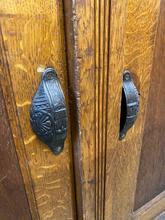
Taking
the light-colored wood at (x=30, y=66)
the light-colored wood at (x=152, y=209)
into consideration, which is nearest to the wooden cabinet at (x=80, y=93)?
the light-colored wood at (x=30, y=66)

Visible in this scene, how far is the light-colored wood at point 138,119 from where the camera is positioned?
0.38m

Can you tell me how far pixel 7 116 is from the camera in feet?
1.18

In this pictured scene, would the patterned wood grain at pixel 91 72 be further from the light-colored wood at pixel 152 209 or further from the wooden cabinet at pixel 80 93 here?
the light-colored wood at pixel 152 209

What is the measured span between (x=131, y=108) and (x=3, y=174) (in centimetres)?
26

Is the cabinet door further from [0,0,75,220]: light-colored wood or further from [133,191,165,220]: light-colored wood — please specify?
[133,191,165,220]: light-colored wood

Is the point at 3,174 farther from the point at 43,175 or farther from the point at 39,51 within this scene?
the point at 39,51

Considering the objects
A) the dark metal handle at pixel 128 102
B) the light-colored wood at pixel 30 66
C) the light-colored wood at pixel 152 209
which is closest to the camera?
the light-colored wood at pixel 30 66

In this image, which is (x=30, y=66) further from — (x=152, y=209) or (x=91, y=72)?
(x=152, y=209)

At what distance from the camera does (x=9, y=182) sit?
426 millimetres

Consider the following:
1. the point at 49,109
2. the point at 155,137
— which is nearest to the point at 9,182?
the point at 49,109

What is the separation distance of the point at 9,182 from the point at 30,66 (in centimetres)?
22

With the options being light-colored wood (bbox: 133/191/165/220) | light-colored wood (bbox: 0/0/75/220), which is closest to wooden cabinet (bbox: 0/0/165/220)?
light-colored wood (bbox: 0/0/75/220)

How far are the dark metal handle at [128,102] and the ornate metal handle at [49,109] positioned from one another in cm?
12

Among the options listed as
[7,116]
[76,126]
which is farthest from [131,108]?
[7,116]
